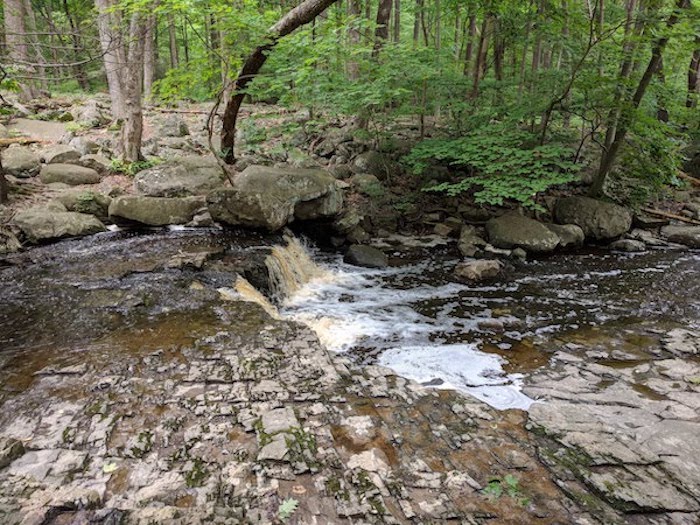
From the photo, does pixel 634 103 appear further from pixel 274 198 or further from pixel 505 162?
pixel 274 198

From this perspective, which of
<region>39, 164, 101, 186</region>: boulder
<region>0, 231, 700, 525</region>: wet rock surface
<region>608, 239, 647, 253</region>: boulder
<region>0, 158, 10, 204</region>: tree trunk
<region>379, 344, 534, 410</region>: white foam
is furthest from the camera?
<region>608, 239, 647, 253</region>: boulder

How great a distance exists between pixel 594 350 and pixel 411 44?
7.37m

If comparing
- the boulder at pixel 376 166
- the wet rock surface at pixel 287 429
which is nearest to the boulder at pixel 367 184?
the boulder at pixel 376 166

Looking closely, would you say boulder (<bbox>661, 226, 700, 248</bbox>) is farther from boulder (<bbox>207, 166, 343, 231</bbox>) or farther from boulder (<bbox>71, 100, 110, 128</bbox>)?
boulder (<bbox>71, 100, 110, 128</bbox>)

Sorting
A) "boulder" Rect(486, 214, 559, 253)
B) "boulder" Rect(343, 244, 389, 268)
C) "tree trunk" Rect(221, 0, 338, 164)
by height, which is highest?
"tree trunk" Rect(221, 0, 338, 164)

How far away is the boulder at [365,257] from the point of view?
29.9 feet

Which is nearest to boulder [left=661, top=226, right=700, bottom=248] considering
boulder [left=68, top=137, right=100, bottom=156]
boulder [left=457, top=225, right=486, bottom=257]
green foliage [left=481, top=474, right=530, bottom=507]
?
boulder [left=457, top=225, right=486, bottom=257]

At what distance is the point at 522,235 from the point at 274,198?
5.78m

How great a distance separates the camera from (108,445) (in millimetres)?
3004

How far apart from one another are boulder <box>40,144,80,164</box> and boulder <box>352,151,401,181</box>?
7214 millimetres

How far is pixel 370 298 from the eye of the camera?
24.6 ft

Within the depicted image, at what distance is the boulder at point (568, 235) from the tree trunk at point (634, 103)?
1.73 m

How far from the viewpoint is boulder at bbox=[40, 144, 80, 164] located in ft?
33.4

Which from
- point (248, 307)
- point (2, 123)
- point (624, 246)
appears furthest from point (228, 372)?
point (2, 123)
